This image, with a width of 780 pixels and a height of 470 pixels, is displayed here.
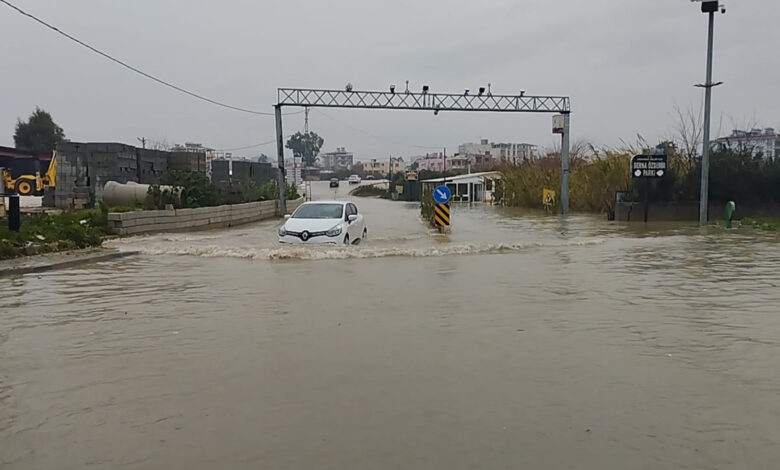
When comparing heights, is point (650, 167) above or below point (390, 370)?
above

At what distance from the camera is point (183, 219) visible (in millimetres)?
24172

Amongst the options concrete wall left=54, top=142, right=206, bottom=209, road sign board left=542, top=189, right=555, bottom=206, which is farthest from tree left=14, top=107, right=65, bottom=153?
road sign board left=542, top=189, right=555, bottom=206

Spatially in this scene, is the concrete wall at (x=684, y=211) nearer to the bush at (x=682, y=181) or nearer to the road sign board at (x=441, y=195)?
the bush at (x=682, y=181)

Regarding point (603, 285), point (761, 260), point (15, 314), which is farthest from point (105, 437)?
point (761, 260)

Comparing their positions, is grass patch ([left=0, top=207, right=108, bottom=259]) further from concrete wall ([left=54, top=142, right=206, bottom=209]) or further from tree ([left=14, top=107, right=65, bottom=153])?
tree ([left=14, top=107, right=65, bottom=153])

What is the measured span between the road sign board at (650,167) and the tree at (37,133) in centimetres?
6564

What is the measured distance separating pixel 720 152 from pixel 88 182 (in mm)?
28216

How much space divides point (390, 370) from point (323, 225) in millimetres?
11334

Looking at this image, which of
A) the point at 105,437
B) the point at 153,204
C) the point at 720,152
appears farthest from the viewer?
the point at 720,152

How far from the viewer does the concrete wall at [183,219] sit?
20.5 m

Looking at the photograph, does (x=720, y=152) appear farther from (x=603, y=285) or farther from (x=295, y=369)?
(x=295, y=369)

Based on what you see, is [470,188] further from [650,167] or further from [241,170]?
[650,167]

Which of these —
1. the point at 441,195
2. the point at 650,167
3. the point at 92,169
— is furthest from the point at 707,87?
the point at 92,169

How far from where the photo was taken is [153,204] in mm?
24750
